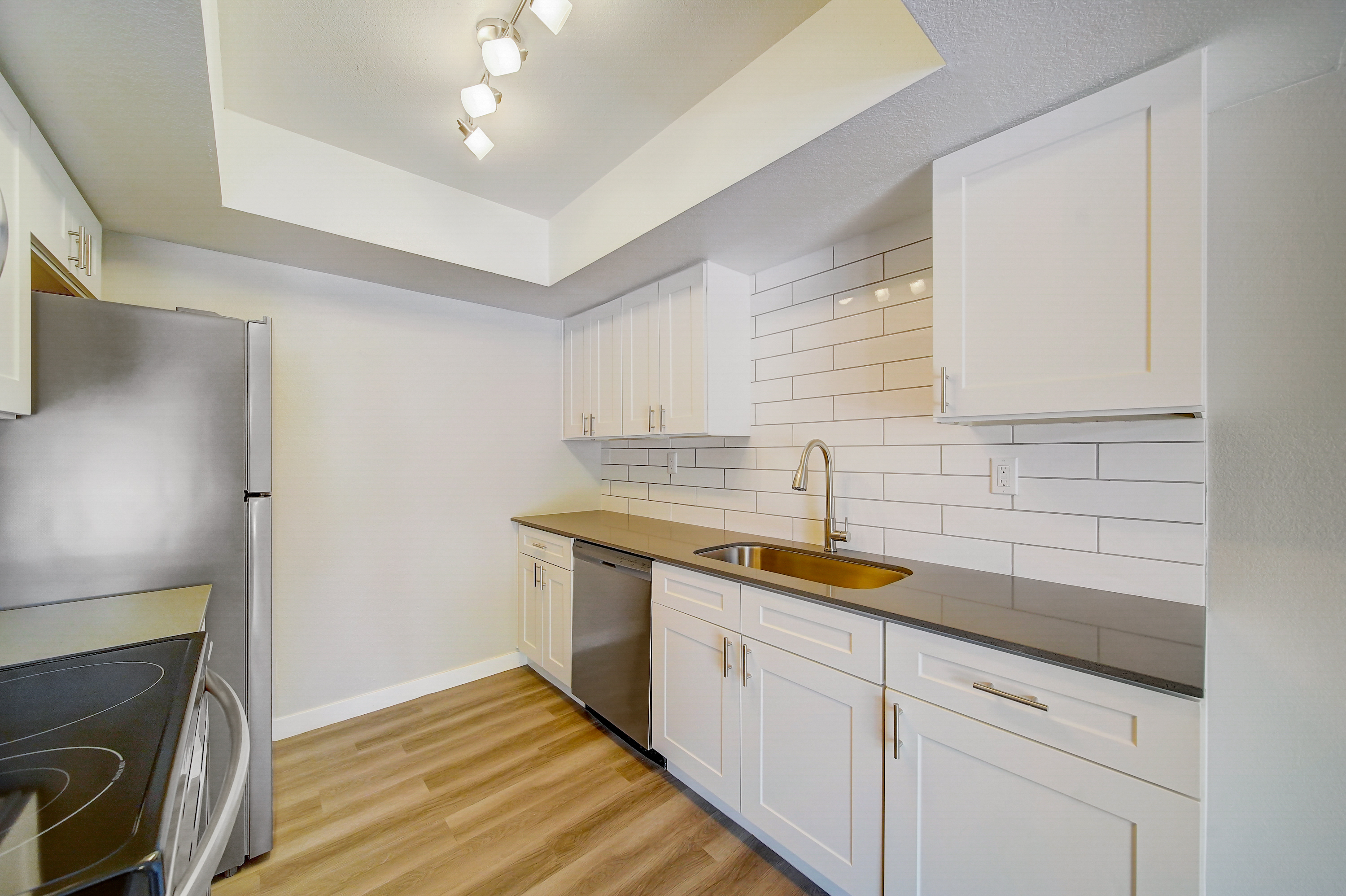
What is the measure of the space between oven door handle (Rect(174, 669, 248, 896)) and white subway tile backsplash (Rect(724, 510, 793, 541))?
1913 millimetres

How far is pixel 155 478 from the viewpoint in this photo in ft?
4.88

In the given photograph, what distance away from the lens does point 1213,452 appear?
1286 mm

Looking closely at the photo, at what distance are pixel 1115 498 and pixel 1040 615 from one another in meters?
0.47

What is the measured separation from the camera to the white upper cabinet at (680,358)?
2.32 m

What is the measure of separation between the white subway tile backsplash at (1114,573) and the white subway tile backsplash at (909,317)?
81cm

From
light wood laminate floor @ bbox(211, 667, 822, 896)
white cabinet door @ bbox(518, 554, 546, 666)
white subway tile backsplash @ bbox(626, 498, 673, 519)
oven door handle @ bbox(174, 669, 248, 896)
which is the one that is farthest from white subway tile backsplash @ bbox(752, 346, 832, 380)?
oven door handle @ bbox(174, 669, 248, 896)

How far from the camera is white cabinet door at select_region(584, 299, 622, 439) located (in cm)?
283

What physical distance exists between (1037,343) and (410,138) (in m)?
2.31

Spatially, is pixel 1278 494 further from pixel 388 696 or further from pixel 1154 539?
pixel 388 696

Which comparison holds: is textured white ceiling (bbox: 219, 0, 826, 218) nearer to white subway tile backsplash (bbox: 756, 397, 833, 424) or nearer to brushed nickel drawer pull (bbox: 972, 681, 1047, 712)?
white subway tile backsplash (bbox: 756, 397, 833, 424)

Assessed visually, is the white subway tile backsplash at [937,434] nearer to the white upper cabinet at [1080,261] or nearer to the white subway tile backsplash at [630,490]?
the white upper cabinet at [1080,261]

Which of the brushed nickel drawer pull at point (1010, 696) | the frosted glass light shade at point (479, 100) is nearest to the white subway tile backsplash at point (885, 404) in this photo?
the brushed nickel drawer pull at point (1010, 696)

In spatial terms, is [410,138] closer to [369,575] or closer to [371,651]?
[369,575]

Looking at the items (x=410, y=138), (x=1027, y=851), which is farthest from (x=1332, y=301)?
(x=410, y=138)
